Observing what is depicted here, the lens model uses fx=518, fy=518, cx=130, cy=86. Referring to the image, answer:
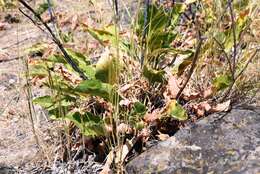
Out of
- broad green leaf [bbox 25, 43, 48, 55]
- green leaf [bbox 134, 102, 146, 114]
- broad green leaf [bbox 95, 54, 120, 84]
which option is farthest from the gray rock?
broad green leaf [bbox 25, 43, 48, 55]

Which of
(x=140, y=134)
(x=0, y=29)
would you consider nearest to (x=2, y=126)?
(x=140, y=134)

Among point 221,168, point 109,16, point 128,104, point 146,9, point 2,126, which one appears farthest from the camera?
point 109,16

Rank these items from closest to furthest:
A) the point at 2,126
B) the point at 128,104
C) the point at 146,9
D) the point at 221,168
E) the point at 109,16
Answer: the point at 221,168 < the point at 128,104 < the point at 146,9 < the point at 2,126 < the point at 109,16

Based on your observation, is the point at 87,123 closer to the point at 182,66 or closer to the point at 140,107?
the point at 140,107

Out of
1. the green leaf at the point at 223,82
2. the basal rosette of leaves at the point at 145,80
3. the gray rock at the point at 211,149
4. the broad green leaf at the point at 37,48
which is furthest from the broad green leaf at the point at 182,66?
the broad green leaf at the point at 37,48

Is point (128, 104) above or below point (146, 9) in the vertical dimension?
below

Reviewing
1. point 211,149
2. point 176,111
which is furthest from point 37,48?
point 211,149

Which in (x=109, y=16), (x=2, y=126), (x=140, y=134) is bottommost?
(x=2, y=126)

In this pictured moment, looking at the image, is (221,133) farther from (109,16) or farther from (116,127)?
(109,16)
